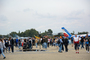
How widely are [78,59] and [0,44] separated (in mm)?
5536

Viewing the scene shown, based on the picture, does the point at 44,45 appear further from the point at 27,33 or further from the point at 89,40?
the point at 27,33

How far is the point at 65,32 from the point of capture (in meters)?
54.6

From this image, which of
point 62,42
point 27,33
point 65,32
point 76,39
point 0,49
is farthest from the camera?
point 27,33

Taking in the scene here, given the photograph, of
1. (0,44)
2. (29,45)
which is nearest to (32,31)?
(29,45)

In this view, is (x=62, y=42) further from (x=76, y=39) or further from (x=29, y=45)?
(x=29, y=45)

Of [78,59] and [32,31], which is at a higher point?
[32,31]

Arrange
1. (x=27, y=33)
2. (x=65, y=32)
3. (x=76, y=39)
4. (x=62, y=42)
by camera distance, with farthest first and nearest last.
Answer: (x=27, y=33)
(x=65, y=32)
(x=62, y=42)
(x=76, y=39)

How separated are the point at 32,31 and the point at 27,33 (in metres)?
6.00

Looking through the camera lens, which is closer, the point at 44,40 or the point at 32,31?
the point at 44,40

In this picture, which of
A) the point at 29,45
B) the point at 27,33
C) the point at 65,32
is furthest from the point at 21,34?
the point at 29,45

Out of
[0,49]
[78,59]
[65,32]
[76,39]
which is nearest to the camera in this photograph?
[78,59]

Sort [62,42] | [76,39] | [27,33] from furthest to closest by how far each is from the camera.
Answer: [27,33] → [62,42] → [76,39]

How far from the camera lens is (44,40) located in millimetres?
21516

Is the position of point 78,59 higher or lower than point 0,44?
lower
